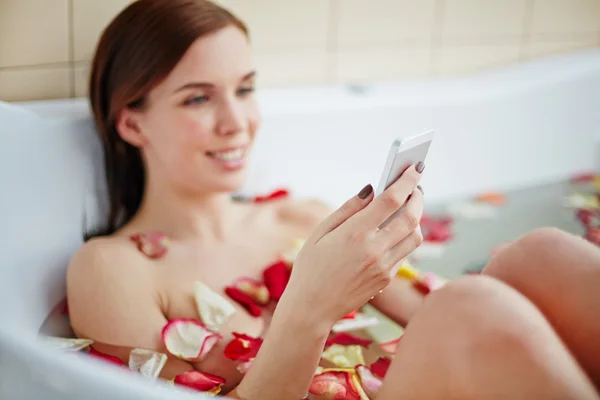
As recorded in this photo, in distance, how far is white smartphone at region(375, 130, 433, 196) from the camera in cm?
93

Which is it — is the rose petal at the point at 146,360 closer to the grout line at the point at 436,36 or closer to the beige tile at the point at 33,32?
the beige tile at the point at 33,32

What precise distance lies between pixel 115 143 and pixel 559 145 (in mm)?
1363

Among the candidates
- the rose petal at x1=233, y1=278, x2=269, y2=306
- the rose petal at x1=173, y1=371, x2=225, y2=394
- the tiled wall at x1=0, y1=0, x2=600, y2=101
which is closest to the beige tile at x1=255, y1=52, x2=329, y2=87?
the tiled wall at x1=0, y1=0, x2=600, y2=101

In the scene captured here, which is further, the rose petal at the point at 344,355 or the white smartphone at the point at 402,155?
the rose petal at the point at 344,355

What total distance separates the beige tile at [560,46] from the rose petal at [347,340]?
1.40 m

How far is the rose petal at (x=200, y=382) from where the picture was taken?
1.19 meters

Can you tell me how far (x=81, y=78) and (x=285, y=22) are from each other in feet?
1.80

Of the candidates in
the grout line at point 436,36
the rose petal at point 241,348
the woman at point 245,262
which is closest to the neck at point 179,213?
the woman at point 245,262

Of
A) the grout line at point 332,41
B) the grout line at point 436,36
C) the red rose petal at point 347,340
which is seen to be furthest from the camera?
the grout line at point 436,36

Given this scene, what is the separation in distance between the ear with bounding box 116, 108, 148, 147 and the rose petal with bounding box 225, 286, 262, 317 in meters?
0.31

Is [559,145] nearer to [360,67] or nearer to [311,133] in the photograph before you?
[360,67]

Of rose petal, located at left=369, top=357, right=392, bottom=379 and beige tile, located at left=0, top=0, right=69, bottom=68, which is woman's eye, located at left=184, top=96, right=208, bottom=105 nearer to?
beige tile, located at left=0, top=0, right=69, bottom=68

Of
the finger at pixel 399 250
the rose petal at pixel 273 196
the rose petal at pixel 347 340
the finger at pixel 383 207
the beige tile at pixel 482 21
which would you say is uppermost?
the beige tile at pixel 482 21

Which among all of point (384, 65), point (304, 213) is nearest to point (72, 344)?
point (304, 213)
